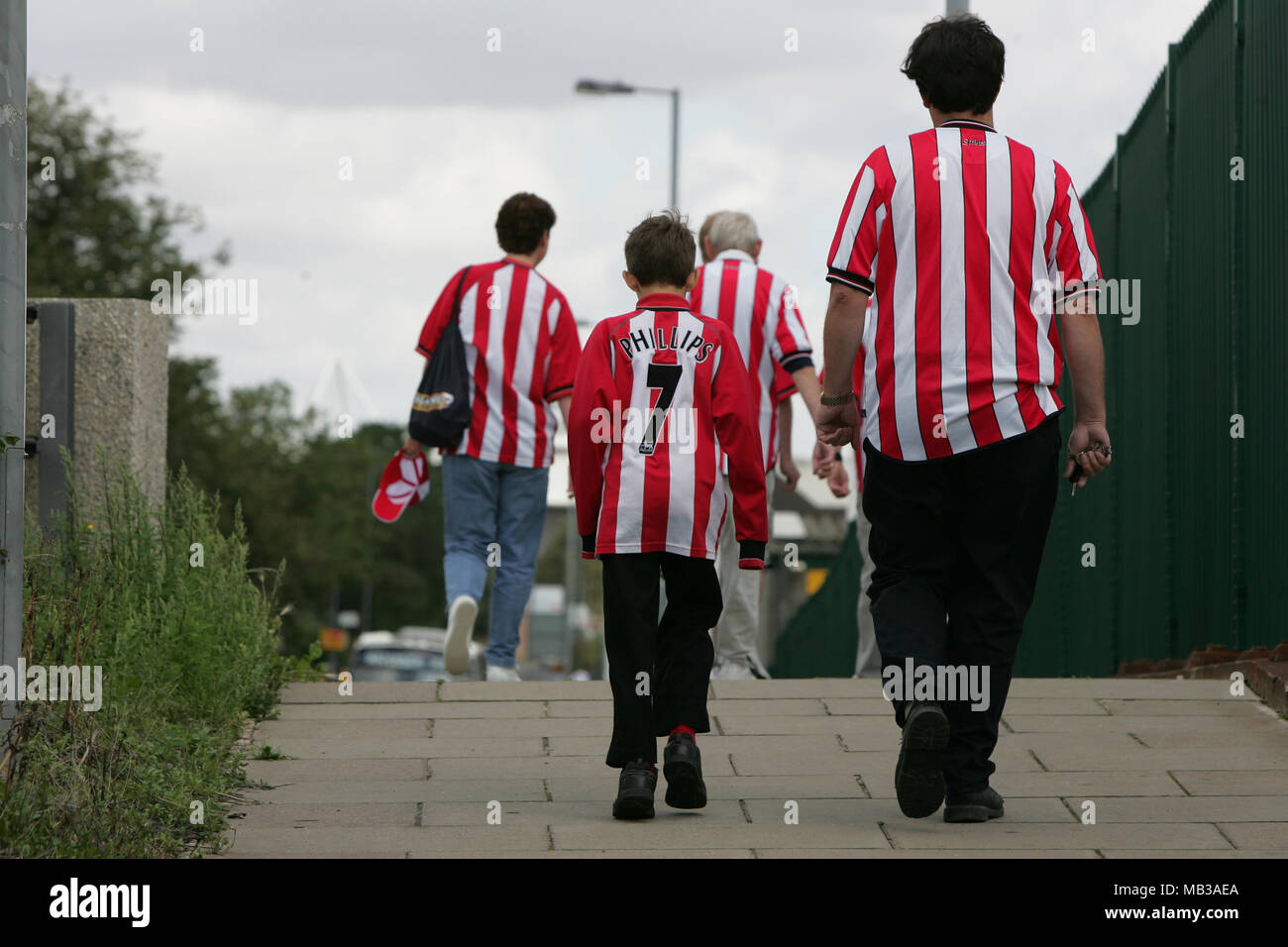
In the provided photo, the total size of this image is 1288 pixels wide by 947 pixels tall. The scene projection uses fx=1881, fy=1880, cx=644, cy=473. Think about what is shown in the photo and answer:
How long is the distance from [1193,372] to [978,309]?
4238 mm

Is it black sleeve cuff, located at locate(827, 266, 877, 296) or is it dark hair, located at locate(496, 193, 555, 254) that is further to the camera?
dark hair, located at locate(496, 193, 555, 254)

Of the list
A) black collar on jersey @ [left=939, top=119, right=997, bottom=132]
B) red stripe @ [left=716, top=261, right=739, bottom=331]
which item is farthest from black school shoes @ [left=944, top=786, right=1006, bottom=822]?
red stripe @ [left=716, top=261, right=739, bottom=331]

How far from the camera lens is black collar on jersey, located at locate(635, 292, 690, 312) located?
5.55 meters

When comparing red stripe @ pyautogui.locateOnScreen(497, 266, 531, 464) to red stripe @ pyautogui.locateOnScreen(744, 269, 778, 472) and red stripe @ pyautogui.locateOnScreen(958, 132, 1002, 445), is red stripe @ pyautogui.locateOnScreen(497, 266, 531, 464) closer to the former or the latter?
red stripe @ pyautogui.locateOnScreen(744, 269, 778, 472)

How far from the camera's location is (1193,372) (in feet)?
29.2

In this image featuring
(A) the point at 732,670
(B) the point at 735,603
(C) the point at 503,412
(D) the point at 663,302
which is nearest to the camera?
(D) the point at 663,302

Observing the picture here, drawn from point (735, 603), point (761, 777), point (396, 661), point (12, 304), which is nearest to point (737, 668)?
point (735, 603)

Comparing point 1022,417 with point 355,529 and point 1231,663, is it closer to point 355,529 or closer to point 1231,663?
point 1231,663

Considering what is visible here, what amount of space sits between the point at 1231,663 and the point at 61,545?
15.4ft

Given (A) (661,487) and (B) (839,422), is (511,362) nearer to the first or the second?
(A) (661,487)

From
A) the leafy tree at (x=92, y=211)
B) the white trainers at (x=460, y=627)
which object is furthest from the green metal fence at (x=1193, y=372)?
the leafy tree at (x=92, y=211)

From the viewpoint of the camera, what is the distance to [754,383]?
8.27m

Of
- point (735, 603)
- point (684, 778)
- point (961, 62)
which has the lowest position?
point (684, 778)
